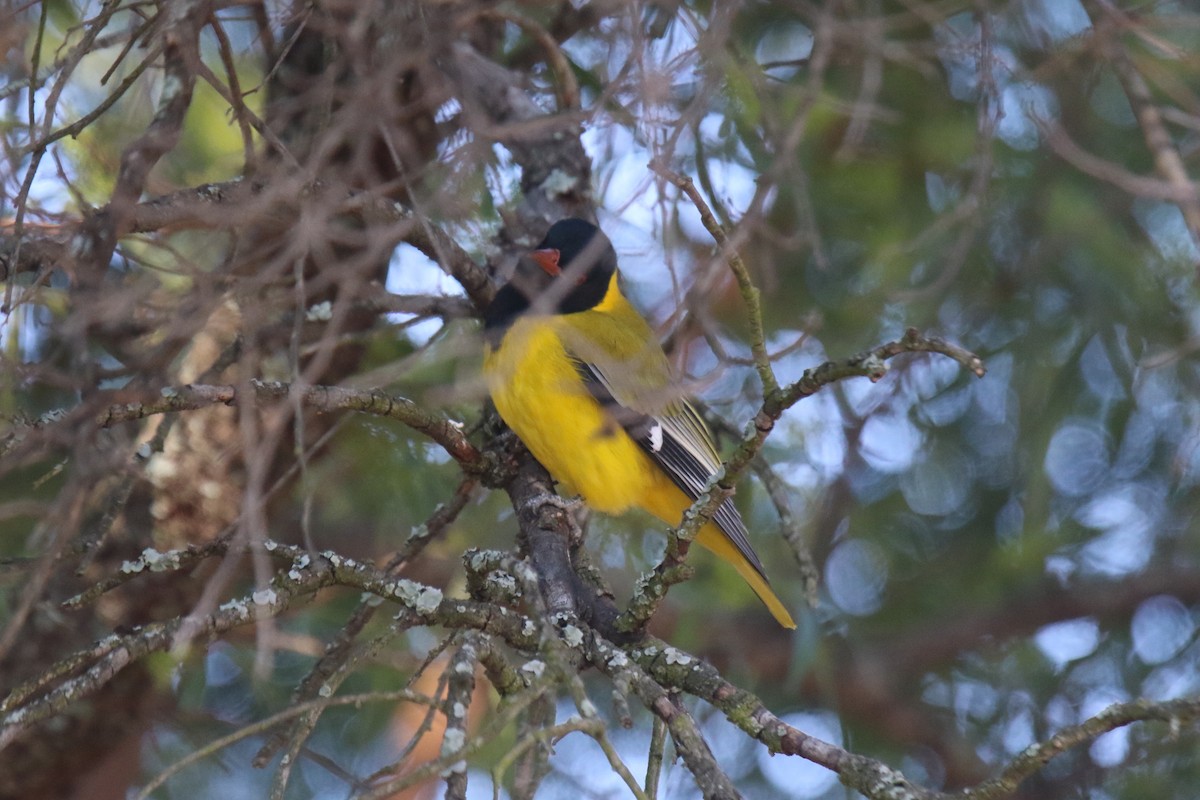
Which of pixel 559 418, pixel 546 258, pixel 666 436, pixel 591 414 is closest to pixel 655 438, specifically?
pixel 666 436

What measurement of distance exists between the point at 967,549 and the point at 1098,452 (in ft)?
1.90

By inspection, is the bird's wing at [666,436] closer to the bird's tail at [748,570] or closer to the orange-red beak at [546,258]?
the bird's tail at [748,570]

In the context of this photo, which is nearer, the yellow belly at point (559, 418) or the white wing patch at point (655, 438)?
the yellow belly at point (559, 418)

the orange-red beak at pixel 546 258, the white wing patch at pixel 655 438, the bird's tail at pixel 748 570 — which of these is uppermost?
the orange-red beak at pixel 546 258

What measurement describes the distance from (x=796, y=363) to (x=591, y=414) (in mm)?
939

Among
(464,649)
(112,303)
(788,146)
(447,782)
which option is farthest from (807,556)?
(112,303)

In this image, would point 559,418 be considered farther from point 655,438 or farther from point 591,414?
point 655,438

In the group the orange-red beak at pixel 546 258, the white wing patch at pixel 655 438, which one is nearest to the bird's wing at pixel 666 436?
the white wing patch at pixel 655 438

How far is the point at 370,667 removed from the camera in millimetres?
4039

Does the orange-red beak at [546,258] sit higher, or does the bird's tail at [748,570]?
the orange-red beak at [546,258]

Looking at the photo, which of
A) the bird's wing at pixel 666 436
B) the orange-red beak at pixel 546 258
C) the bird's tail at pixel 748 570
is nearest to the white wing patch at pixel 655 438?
the bird's wing at pixel 666 436

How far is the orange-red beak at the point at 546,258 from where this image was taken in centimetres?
327

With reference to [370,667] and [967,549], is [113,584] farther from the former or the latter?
[967,549]

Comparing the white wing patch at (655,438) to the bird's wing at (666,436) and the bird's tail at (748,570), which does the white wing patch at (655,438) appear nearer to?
the bird's wing at (666,436)
